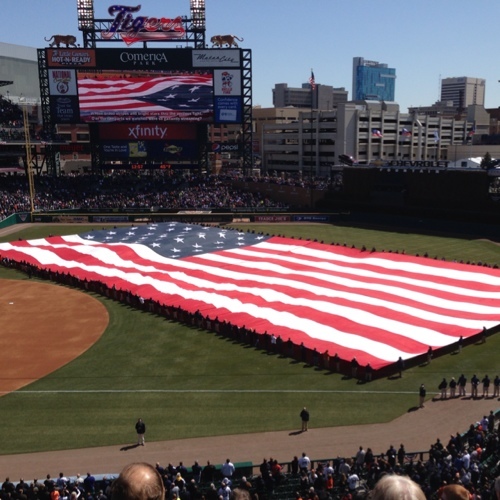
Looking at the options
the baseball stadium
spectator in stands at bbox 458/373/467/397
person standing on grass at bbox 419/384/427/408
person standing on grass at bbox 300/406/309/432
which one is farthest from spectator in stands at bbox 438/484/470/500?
spectator in stands at bbox 458/373/467/397

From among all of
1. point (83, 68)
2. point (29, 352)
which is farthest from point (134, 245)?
point (83, 68)

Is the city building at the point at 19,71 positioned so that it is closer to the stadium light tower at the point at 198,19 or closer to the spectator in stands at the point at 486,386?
the stadium light tower at the point at 198,19

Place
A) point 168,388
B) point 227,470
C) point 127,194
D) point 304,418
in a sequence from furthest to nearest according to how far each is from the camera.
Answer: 1. point 127,194
2. point 168,388
3. point 304,418
4. point 227,470

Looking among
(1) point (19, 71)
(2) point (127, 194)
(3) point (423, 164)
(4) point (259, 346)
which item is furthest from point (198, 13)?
(1) point (19, 71)

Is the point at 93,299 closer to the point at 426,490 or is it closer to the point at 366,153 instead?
the point at 426,490

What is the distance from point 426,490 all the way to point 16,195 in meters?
71.1

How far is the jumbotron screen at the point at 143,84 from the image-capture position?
74.6 meters

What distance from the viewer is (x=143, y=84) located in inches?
2965

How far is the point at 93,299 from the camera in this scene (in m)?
36.7

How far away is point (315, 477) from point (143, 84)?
68699 mm

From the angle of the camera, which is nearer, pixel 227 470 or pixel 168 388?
pixel 227 470

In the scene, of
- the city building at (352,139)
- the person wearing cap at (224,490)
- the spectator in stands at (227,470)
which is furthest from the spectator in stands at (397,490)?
the city building at (352,139)

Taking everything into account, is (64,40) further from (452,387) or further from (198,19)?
(452,387)

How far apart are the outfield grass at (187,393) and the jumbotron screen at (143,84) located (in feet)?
169
